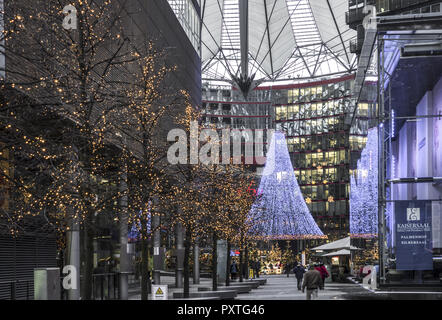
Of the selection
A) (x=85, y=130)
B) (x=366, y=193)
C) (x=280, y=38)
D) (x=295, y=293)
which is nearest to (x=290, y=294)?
(x=295, y=293)

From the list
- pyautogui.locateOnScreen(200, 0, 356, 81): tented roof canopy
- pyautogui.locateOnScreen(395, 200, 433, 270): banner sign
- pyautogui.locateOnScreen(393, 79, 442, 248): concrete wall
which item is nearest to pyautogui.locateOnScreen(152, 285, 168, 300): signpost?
pyautogui.locateOnScreen(395, 200, 433, 270): banner sign

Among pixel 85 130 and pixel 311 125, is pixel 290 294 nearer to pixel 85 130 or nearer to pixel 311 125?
pixel 85 130

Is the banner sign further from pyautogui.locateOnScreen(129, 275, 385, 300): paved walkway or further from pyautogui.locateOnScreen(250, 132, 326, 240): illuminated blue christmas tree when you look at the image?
pyautogui.locateOnScreen(250, 132, 326, 240): illuminated blue christmas tree

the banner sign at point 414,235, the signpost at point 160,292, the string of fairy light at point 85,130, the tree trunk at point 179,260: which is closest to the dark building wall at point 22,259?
the string of fairy light at point 85,130

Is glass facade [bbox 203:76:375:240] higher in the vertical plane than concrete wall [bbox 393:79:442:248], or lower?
higher

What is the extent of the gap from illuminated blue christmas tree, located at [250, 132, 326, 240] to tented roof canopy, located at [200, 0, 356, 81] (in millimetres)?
46948

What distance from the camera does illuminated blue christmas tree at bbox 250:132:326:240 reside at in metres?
50.8

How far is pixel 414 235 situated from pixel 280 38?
94.8m

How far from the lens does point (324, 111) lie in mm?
129625

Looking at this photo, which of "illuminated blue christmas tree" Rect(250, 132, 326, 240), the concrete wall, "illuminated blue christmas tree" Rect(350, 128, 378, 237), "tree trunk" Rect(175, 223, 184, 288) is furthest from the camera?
"illuminated blue christmas tree" Rect(250, 132, 326, 240)

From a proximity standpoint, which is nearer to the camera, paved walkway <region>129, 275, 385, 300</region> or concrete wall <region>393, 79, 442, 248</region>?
paved walkway <region>129, 275, 385, 300</region>

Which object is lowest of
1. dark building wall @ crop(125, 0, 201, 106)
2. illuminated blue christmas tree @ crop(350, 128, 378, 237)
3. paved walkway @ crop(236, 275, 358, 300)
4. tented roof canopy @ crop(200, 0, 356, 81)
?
paved walkway @ crop(236, 275, 358, 300)

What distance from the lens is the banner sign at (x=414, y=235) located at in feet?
77.5
